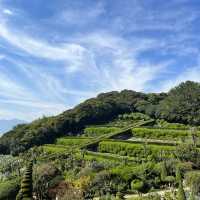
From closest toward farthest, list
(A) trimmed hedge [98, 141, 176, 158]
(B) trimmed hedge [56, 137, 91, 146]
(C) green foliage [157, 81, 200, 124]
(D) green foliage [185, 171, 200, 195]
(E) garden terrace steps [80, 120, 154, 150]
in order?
(D) green foliage [185, 171, 200, 195] → (A) trimmed hedge [98, 141, 176, 158] → (E) garden terrace steps [80, 120, 154, 150] → (B) trimmed hedge [56, 137, 91, 146] → (C) green foliage [157, 81, 200, 124]

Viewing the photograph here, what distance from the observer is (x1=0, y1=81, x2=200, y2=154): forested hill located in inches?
2820

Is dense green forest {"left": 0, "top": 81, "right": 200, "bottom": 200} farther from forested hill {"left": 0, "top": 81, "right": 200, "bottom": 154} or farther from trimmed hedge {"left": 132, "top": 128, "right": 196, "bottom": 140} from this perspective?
trimmed hedge {"left": 132, "top": 128, "right": 196, "bottom": 140}

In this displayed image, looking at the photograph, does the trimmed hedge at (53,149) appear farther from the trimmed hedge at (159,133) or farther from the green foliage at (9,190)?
the green foliage at (9,190)

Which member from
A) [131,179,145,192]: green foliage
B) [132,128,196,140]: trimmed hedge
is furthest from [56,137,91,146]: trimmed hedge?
[131,179,145,192]: green foliage

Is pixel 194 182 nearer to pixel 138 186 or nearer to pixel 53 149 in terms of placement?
pixel 138 186

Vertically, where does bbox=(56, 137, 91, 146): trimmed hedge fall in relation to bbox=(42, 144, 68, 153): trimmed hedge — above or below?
above

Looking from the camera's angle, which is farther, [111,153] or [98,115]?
[98,115]

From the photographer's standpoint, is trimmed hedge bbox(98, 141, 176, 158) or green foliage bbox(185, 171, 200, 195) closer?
green foliage bbox(185, 171, 200, 195)

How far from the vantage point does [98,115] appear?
8388 cm

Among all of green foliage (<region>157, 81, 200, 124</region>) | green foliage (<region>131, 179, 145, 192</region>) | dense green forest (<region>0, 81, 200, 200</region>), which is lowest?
green foliage (<region>131, 179, 145, 192</region>)

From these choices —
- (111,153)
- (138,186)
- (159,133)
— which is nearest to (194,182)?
(138,186)

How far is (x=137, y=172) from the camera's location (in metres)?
41.3

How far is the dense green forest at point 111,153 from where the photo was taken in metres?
Result: 38.8

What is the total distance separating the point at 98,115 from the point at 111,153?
89.5ft
